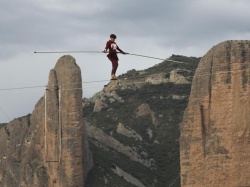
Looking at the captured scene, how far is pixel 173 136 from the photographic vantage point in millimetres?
102188

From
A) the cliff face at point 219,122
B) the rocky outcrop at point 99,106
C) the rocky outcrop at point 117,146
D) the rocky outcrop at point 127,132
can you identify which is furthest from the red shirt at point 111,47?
the rocky outcrop at point 99,106

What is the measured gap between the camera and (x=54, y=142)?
78.7 m

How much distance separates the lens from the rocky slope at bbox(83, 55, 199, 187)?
8588 centimetres

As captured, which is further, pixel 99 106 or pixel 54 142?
pixel 99 106

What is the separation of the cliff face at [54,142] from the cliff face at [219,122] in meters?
12.6

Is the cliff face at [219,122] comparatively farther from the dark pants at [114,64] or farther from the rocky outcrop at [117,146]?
the dark pants at [114,64]

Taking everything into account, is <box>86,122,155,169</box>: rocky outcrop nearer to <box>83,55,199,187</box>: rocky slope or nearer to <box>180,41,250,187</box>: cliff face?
<box>83,55,199,187</box>: rocky slope

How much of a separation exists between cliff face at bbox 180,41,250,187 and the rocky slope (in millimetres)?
14641

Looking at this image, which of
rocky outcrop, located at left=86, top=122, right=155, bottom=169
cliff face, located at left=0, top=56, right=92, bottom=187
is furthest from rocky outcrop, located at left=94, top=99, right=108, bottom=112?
cliff face, located at left=0, top=56, right=92, bottom=187

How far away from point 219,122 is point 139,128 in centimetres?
3768

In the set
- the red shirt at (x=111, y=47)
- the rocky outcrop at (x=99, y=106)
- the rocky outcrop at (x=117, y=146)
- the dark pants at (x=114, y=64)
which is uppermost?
the red shirt at (x=111, y=47)

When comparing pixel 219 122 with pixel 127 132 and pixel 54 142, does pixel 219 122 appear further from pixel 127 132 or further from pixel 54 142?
pixel 127 132

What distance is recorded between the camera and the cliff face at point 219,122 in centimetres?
6562

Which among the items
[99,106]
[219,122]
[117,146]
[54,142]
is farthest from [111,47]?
[99,106]
